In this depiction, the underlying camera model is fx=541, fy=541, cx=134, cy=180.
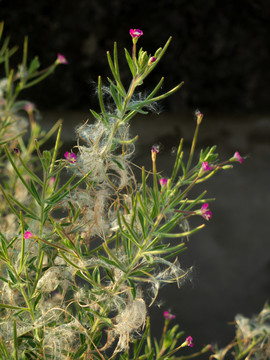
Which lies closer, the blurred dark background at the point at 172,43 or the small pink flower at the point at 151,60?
the small pink flower at the point at 151,60

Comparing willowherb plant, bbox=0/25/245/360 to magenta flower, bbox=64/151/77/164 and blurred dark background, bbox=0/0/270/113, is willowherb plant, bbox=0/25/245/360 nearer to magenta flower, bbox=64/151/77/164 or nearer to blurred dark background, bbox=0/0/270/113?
magenta flower, bbox=64/151/77/164

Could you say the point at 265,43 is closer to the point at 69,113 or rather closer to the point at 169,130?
the point at 169,130

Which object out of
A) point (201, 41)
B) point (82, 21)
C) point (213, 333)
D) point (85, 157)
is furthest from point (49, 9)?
point (85, 157)

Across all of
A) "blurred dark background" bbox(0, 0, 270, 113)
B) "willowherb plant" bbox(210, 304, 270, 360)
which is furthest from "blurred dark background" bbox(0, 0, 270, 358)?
"willowherb plant" bbox(210, 304, 270, 360)

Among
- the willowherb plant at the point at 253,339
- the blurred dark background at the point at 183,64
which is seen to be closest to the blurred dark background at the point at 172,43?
the blurred dark background at the point at 183,64

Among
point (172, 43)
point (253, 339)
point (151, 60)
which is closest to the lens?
point (151, 60)

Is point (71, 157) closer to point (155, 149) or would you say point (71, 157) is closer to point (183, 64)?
point (155, 149)

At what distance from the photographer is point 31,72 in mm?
898

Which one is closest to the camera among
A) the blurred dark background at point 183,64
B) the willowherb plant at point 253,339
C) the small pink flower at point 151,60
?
the small pink flower at point 151,60

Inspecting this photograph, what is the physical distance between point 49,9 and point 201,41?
2.37ft

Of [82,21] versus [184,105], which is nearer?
[82,21]

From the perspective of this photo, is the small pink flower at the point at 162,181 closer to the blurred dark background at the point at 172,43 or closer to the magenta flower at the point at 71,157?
the magenta flower at the point at 71,157

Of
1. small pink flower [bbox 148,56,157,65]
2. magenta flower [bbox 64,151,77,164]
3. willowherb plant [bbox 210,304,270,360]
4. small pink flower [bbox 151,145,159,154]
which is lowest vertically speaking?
willowherb plant [bbox 210,304,270,360]

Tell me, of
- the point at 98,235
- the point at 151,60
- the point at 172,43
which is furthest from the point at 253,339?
the point at 172,43
